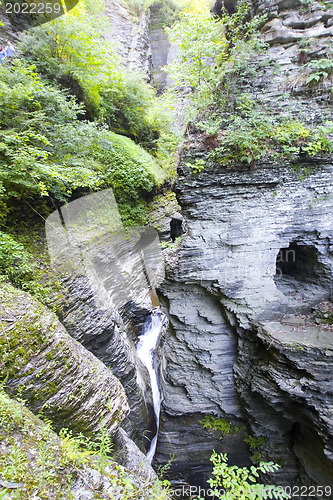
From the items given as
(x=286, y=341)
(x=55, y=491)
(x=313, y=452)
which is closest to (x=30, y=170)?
(x=55, y=491)

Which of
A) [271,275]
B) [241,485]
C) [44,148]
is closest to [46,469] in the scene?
[241,485]

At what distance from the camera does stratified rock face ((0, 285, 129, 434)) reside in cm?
336

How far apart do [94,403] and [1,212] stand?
14.8 feet

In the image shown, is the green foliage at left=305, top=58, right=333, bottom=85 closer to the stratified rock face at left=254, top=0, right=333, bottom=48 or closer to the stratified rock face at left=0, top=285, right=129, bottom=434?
the stratified rock face at left=254, top=0, right=333, bottom=48

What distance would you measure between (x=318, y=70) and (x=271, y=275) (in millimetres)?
5207

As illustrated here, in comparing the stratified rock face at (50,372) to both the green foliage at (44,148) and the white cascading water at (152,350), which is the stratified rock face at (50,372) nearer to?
the green foliage at (44,148)

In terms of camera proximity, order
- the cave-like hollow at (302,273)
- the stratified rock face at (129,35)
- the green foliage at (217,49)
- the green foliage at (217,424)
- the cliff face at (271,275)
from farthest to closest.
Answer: the stratified rock face at (129,35) < the green foliage at (217,424) < the cave-like hollow at (302,273) < the green foliage at (217,49) < the cliff face at (271,275)

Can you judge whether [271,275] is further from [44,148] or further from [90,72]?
[90,72]

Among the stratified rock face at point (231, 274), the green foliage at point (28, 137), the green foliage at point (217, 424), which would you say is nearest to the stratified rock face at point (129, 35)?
the green foliage at point (28, 137)

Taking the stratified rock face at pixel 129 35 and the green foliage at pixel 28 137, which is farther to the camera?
the stratified rock face at pixel 129 35

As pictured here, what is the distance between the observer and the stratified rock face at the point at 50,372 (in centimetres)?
336

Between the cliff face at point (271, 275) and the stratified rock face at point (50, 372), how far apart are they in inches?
125

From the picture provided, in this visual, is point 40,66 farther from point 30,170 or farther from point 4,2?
point 30,170

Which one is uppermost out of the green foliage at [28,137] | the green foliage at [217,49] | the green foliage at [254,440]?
the green foliage at [217,49]
